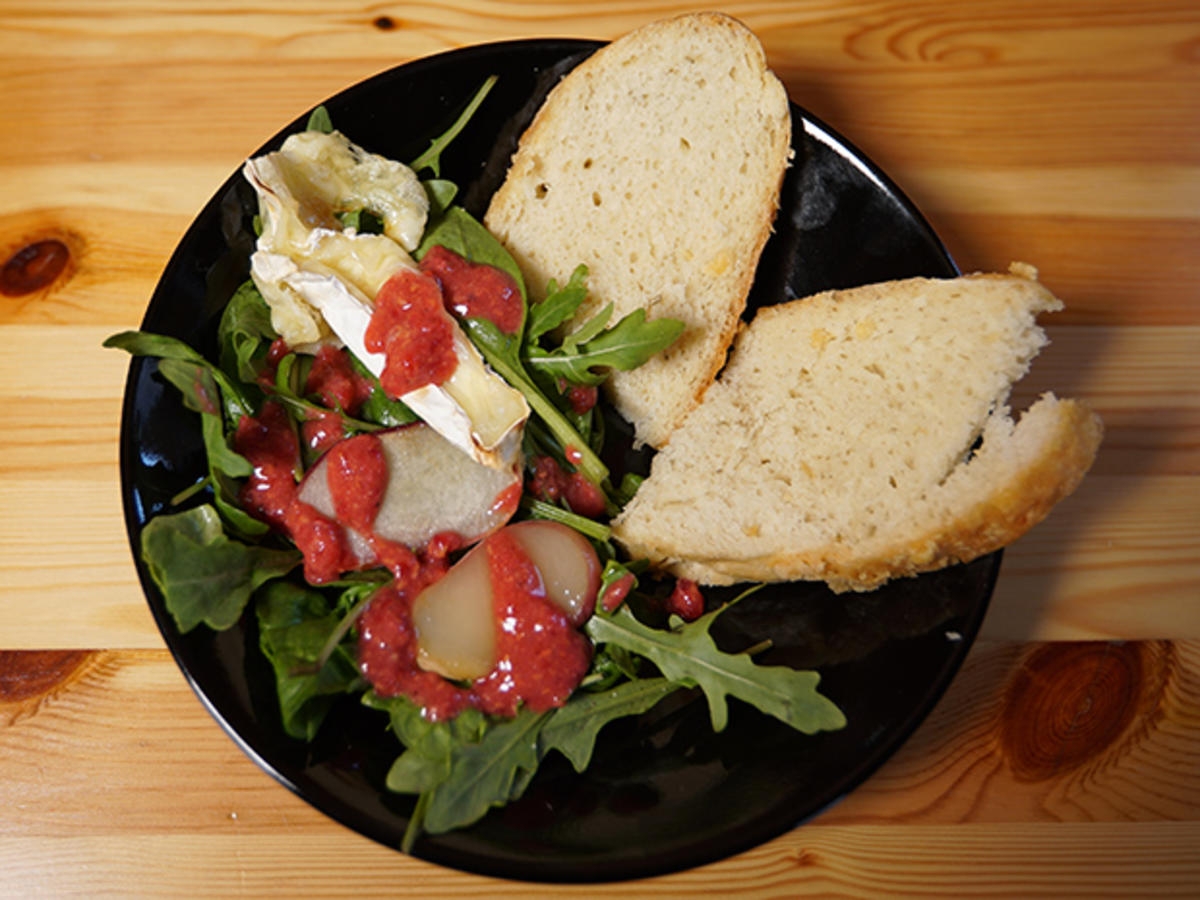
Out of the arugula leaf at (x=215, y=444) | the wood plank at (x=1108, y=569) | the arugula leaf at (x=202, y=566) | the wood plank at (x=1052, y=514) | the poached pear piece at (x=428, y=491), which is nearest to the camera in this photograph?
the arugula leaf at (x=202, y=566)

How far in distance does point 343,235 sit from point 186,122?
0.80 m

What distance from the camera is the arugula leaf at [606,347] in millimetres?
1800

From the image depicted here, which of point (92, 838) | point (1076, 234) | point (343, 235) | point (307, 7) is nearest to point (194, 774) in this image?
point (92, 838)

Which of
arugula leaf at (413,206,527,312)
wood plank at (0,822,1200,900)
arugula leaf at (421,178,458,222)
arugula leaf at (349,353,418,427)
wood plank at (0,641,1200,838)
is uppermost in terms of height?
arugula leaf at (421,178,458,222)

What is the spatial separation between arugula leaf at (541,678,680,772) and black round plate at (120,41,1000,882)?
2.2 inches

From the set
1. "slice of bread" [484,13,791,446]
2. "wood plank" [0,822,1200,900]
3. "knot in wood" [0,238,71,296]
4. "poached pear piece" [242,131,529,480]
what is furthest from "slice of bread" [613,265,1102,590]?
"knot in wood" [0,238,71,296]

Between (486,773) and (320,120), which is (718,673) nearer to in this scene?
(486,773)

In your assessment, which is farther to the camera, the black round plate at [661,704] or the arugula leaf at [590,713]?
the arugula leaf at [590,713]

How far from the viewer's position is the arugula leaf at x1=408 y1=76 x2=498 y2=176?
6.33 ft

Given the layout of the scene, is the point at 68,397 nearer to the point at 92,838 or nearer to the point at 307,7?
the point at 92,838

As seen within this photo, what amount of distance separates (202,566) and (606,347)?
80 cm

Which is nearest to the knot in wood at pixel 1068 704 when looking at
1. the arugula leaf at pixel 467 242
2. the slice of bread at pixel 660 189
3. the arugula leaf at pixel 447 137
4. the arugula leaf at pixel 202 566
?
the slice of bread at pixel 660 189

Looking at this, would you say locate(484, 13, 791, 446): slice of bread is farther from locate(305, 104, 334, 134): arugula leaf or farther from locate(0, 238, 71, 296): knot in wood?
locate(0, 238, 71, 296): knot in wood

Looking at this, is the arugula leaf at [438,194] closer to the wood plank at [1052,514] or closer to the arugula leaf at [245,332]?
the arugula leaf at [245,332]
